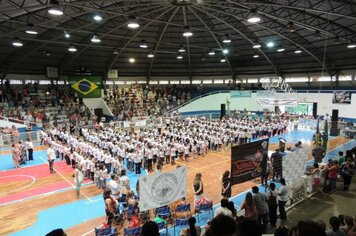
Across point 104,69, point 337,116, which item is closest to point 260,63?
point 337,116

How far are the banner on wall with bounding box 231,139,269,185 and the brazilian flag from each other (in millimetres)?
28864

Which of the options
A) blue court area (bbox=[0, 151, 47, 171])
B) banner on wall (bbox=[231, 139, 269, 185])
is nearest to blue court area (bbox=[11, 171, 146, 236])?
banner on wall (bbox=[231, 139, 269, 185])

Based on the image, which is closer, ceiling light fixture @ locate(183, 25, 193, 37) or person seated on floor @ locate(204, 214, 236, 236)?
person seated on floor @ locate(204, 214, 236, 236)

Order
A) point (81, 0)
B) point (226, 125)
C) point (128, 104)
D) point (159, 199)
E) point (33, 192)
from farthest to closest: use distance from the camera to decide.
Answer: point (128, 104) < point (226, 125) < point (81, 0) < point (33, 192) < point (159, 199)

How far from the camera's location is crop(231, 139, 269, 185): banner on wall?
8836 mm

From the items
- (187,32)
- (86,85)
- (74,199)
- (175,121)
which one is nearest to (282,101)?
(175,121)

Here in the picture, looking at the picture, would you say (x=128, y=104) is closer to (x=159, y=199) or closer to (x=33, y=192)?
(x=33, y=192)

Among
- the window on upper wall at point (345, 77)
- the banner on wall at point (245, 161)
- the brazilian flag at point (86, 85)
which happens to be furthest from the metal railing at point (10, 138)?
the window on upper wall at point (345, 77)

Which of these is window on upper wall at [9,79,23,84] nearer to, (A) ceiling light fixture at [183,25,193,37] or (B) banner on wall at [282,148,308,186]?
(A) ceiling light fixture at [183,25,193,37]

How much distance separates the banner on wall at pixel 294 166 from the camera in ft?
32.0

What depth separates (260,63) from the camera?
39.2m

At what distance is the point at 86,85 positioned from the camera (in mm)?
34219

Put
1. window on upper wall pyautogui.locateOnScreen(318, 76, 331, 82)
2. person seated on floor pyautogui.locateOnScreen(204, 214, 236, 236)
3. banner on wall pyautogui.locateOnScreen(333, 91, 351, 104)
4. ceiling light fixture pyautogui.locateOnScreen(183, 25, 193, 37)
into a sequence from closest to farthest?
person seated on floor pyautogui.locateOnScreen(204, 214, 236, 236)
ceiling light fixture pyautogui.locateOnScreen(183, 25, 193, 37)
banner on wall pyautogui.locateOnScreen(333, 91, 351, 104)
window on upper wall pyautogui.locateOnScreen(318, 76, 331, 82)

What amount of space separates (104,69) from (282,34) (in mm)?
23881
